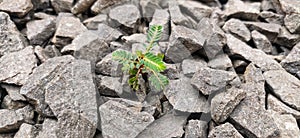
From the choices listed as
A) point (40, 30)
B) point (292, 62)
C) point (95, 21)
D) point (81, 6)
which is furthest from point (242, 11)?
point (40, 30)

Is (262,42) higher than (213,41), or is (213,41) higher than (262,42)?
(213,41)

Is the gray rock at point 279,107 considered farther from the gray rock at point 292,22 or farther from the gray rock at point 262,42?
the gray rock at point 292,22

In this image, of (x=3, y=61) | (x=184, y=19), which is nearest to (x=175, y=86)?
(x=184, y=19)

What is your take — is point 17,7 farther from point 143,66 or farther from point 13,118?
point 143,66

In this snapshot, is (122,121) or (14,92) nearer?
(122,121)

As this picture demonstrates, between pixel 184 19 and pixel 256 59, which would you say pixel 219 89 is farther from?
pixel 184 19

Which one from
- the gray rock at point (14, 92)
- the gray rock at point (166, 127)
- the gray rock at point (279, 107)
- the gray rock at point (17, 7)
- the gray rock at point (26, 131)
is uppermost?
the gray rock at point (17, 7)

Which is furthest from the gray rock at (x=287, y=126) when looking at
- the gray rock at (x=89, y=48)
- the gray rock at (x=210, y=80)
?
the gray rock at (x=89, y=48)
